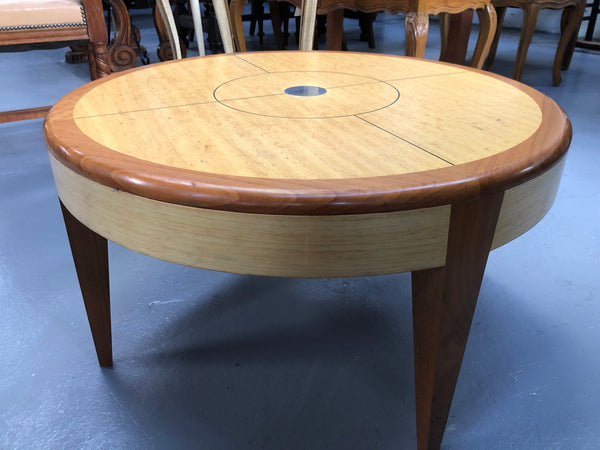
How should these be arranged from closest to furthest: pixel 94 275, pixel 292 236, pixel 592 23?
pixel 292 236 < pixel 94 275 < pixel 592 23

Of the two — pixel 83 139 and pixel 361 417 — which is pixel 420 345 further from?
pixel 83 139

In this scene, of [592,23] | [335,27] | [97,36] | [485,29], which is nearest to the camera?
[97,36]

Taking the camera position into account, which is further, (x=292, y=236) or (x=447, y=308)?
(x=447, y=308)

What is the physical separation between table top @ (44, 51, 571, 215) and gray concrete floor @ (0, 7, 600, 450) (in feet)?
1.69

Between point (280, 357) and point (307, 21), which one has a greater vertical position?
point (307, 21)

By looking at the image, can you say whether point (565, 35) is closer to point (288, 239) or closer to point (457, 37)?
point (457, 37)

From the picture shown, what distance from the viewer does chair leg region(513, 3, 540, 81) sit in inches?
114

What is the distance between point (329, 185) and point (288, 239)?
0.24 feet

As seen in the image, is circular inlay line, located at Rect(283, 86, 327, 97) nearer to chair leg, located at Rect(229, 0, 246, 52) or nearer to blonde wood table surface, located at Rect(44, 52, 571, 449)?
blonde wood table surface, located at Rect(44, 52, 571, 449)

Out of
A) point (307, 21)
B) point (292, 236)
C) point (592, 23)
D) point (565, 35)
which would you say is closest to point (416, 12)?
point (307, 21)

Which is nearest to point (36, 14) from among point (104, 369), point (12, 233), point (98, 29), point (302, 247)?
point (98, 29)

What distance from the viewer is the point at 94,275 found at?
3.03 feet

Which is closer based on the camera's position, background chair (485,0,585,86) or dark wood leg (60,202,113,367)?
dark wood leg (60,202,113,367)

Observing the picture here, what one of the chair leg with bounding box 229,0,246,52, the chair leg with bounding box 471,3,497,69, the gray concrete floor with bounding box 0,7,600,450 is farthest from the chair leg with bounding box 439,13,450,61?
the gray concrete floor with bounding box 0,7,600,450
